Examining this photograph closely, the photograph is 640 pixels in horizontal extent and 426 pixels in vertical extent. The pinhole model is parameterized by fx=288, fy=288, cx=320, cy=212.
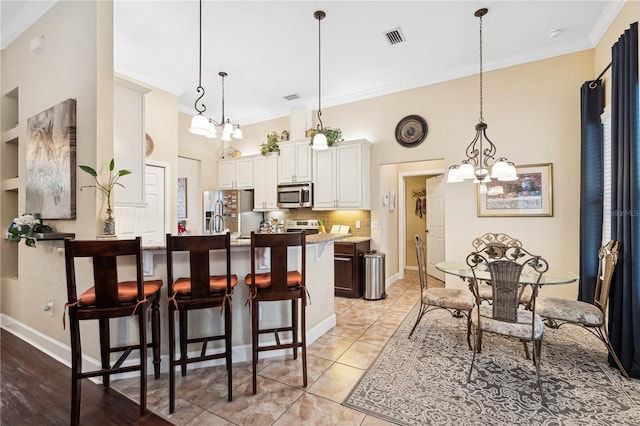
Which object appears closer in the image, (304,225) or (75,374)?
(75,374)

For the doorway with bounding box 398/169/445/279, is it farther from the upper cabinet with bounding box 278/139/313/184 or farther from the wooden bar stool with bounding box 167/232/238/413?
the wooden bar stool with bounding box 167/232/238/413

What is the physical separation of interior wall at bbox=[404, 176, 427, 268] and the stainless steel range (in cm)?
271

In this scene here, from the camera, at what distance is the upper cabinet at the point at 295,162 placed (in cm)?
509

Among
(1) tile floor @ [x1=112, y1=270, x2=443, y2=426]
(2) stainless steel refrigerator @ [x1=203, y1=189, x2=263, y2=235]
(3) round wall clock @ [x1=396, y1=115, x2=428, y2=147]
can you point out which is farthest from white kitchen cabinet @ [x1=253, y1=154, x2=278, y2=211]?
(1) tile floor @ [x1=112, y1=270, x2=443, y2=426]

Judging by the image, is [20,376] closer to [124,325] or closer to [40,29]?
[124,325]

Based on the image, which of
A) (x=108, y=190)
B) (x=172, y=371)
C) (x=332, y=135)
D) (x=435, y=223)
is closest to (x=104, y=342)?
(x=172, y=371)

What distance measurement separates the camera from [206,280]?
203 cm

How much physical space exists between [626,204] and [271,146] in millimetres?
4813

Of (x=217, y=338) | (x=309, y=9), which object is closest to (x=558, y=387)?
(x=217, y=338)

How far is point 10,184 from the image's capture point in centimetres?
333

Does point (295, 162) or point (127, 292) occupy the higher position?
point (295, 162)

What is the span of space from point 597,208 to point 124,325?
4.80 meters

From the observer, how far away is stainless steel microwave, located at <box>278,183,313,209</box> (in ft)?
16.6

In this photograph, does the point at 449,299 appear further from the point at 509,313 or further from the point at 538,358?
the point at 538,358
